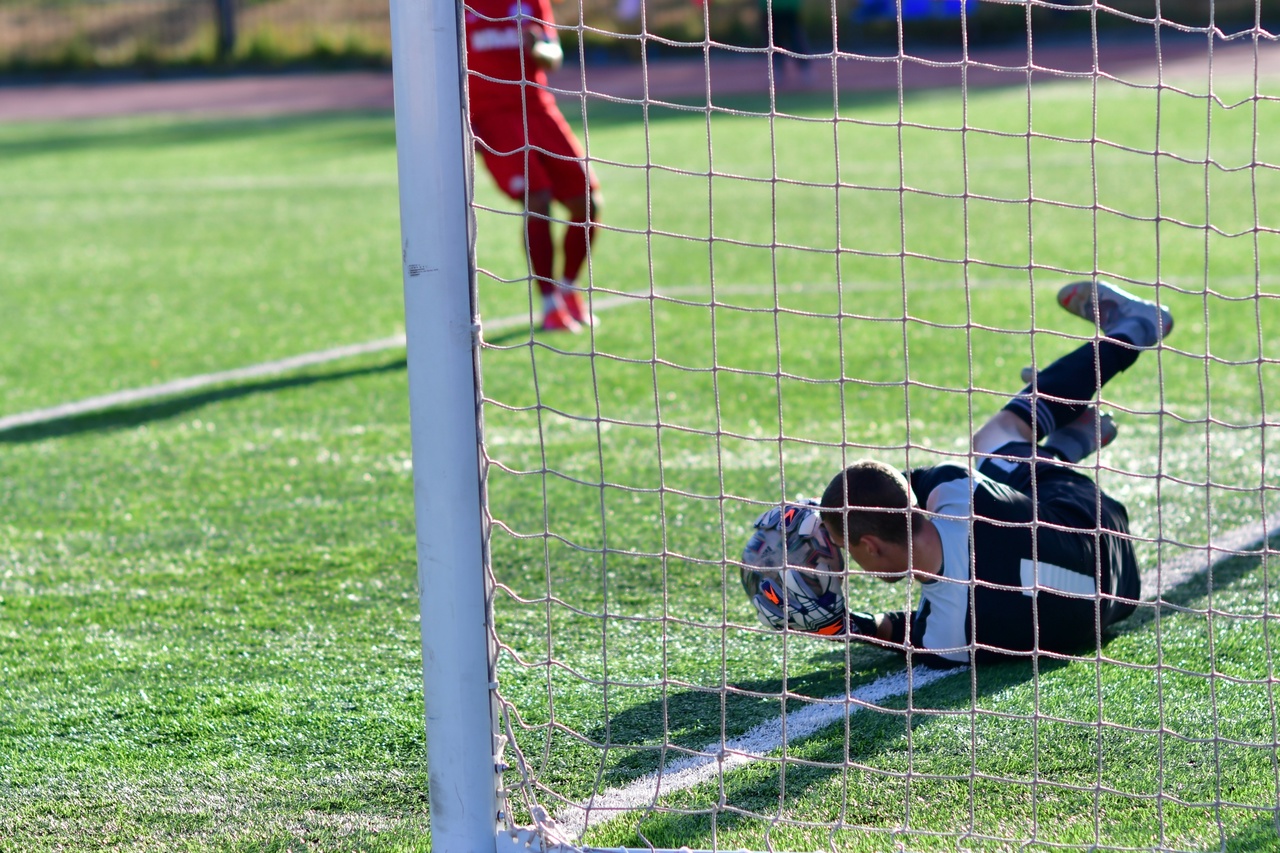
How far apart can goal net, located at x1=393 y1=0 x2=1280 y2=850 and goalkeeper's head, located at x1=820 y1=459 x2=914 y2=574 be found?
0.33 ft

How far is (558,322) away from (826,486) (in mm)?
3131

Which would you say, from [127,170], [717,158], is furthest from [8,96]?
[717,158]

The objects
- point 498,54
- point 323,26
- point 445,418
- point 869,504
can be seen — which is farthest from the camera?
point 323,26

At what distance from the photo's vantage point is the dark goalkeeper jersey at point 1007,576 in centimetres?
284

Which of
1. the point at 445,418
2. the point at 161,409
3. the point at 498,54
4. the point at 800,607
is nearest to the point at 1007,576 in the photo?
the point at 800,607

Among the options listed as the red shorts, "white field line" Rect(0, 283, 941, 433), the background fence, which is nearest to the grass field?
"white field line" Rect(0, 283, 941, 433)

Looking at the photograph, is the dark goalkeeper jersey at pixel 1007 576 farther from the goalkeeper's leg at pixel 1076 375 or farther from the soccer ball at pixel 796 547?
the goalkeeper's leg at pixel 1076 375

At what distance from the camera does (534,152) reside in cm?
630

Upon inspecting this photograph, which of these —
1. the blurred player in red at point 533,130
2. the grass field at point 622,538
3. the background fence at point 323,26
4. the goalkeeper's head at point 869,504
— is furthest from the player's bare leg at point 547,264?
the background fence at point 323,26

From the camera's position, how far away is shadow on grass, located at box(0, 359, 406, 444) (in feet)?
17.0

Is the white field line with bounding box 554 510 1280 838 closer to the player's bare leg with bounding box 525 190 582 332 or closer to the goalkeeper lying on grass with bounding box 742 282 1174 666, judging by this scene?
the goalkeeper lying on grass with bounding box 742 282 1174 666

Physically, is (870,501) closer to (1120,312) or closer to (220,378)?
(1120,312)

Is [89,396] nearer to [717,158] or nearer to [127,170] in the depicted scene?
[717,158]

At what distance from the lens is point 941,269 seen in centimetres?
745
